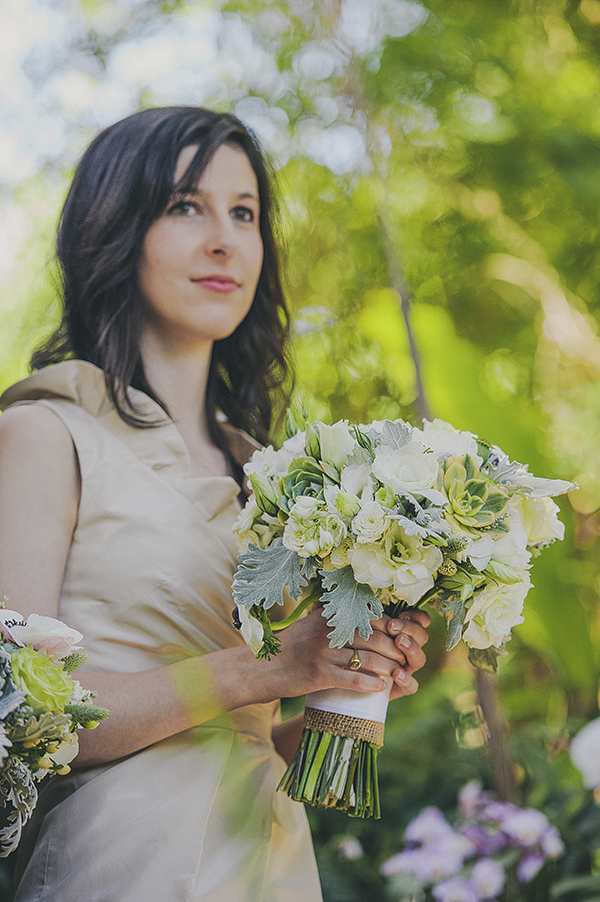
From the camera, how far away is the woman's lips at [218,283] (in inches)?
61.8

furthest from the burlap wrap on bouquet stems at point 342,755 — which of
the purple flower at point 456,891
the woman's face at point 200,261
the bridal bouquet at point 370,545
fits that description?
the purple flower at point 456,891

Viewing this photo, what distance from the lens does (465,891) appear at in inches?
89.8

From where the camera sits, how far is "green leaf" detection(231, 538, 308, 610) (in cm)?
111

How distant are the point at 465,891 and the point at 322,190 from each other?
280cm

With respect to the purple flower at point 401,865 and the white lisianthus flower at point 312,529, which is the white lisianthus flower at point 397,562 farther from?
the purple flower at point 401,865

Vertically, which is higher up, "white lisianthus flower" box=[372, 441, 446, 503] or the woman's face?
the woman's face

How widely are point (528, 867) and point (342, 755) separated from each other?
4.78 feet

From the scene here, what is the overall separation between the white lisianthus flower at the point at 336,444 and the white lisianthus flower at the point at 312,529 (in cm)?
9

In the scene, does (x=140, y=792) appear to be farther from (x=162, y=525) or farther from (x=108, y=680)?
(x=162, y=525)

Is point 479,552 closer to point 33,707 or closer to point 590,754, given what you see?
point 590,754

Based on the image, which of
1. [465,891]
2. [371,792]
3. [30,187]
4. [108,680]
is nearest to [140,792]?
[108,680]

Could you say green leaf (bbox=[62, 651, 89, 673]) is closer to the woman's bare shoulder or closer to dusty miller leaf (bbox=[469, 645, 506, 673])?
the woman's bare shoulder

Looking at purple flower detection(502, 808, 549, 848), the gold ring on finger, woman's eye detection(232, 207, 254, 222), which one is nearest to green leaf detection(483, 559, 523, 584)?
the gold ring on finger

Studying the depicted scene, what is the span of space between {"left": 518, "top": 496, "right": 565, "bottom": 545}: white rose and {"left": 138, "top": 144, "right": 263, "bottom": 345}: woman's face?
2.42 ft
